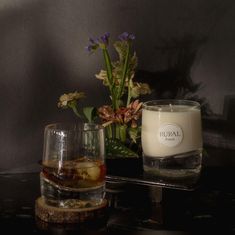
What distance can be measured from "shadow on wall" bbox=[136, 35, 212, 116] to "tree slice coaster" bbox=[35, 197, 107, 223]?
41cm

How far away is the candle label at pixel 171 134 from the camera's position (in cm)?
98

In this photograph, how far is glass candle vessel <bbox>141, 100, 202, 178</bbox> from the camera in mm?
985

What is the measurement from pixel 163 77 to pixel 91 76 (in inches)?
6.3

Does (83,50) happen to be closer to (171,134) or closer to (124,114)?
(124,114)

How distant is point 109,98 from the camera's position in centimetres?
127

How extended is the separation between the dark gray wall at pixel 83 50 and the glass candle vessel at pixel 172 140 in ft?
0.77

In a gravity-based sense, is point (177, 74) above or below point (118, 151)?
above

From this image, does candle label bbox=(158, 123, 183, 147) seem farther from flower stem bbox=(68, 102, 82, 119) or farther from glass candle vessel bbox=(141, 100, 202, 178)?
flower stem bbox=(68, 102, 82, 119)

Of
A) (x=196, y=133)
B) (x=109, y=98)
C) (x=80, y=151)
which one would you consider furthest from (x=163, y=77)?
(x=80, y=151)

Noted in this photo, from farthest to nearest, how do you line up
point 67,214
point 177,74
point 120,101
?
point 177,74
point 120,101
point 67,214

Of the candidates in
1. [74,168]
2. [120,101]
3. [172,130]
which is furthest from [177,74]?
[74,168]

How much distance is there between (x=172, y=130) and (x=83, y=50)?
0.37 meters

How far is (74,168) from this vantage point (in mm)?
912

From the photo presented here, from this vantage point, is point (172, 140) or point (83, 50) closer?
point (172, 140)
